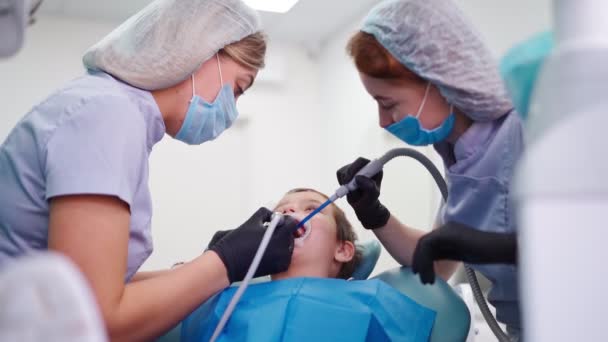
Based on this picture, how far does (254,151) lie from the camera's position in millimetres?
4531

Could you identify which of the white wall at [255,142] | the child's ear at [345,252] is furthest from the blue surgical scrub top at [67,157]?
the white wall at [255,142]

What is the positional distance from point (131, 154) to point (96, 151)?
8cm

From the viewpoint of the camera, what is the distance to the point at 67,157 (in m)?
1.20

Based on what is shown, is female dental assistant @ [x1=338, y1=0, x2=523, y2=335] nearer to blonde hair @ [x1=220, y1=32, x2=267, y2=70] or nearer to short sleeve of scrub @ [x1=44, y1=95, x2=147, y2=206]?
blonde hair @ [x1=220, y1=32, x2=267, y2=70]

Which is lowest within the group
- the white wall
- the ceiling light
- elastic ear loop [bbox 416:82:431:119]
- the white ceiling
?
the white wall

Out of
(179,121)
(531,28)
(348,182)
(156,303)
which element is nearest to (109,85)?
(179,121)

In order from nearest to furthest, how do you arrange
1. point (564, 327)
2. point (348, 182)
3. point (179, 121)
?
point (564, 327) → point (179, 121) → point (348, 182)

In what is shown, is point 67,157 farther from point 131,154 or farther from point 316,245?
point 316,245

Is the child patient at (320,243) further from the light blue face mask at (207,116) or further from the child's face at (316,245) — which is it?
the light blue face mask at (207,116)

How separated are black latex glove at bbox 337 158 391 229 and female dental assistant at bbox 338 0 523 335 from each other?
0.23 m

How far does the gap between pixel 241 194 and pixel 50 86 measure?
58.7 inches

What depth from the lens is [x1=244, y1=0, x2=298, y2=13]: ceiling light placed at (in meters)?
3.95

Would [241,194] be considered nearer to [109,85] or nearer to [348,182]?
[348,182]

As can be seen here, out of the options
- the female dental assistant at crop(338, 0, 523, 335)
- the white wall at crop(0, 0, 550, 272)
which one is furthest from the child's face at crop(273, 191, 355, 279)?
the white wall at crop(0, 0, 550, 272)
